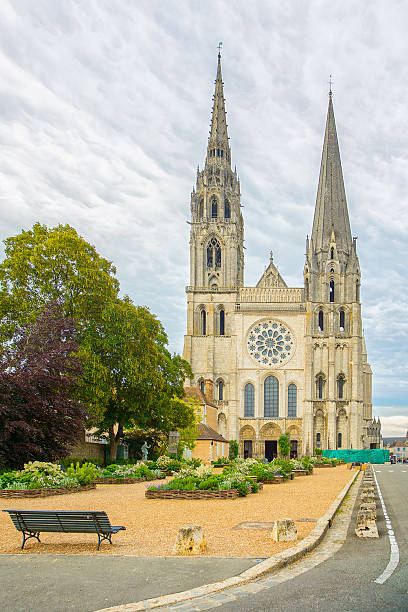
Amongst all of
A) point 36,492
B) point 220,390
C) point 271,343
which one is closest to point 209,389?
point 220,390

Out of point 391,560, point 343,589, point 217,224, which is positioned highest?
point 217,224

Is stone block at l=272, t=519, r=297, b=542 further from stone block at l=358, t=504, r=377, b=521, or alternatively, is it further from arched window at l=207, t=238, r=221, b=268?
arched window at l=207, t=238, r=221, b=268

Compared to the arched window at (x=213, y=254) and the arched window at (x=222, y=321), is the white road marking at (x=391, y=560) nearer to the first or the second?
the arched window at (x=222, y=321)

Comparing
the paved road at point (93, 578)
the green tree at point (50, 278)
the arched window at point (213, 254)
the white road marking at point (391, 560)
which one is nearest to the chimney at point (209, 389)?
the arched window at point (213, 254)

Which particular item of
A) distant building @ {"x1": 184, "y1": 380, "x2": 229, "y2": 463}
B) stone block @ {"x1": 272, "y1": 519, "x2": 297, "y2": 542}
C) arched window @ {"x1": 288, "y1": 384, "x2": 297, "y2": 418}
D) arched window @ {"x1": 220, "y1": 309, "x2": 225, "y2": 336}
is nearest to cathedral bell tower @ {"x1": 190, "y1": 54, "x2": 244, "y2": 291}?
arched window @ {"x1": 220, "y1": 309, "x2": 225, "y2": 336}

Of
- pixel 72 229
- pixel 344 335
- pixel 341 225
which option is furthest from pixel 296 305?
pixel 72 229

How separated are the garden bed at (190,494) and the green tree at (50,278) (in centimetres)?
1472

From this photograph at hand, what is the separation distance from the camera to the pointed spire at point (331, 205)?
77.1m

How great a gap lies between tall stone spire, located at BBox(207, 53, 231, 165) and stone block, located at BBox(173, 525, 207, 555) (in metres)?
75.6

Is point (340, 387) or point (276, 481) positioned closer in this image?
point (276, 481)

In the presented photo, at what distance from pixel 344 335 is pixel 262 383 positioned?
1122 cm

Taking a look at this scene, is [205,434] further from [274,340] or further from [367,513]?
[367,513]

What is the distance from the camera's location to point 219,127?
3295 inches

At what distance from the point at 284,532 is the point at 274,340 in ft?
204
